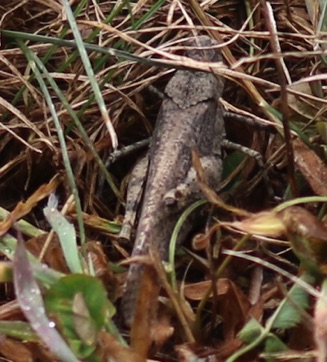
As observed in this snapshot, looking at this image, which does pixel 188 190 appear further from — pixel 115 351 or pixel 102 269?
pixel 115 351

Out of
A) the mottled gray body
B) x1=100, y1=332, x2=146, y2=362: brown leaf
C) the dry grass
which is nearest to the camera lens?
x1=100, y1=332, x2=146, y2=362: brown leaf

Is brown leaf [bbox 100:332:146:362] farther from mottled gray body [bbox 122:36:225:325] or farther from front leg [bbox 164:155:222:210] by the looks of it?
front leg [bbox 164:155:222:210]

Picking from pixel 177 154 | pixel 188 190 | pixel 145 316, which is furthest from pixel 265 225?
pixel 177 154

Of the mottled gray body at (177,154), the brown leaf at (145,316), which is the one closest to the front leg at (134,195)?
the mottled gray body at (177,154)

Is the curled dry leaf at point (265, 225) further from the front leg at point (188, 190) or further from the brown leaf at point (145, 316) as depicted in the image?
the front leg at point (188, 190)

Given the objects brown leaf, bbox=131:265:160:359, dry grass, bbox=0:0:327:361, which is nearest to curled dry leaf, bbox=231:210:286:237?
dry grass, bbox=0:0:327:361

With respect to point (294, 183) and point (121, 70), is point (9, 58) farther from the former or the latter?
point (294, 183)
